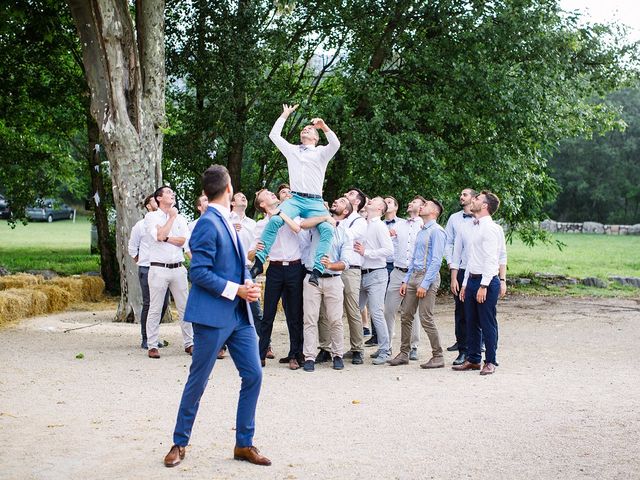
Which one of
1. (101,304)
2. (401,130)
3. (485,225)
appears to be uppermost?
(401,130)

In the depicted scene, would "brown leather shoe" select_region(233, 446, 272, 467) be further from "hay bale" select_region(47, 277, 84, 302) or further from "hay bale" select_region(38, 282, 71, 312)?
"hay bale" select_region(47, 277, 84, 302)

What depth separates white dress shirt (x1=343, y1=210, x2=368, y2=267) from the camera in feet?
36.8

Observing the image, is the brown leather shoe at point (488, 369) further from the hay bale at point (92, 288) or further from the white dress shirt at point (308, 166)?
the hay bale at point (92, 288)

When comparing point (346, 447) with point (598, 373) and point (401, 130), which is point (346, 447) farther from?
point (401, 130)

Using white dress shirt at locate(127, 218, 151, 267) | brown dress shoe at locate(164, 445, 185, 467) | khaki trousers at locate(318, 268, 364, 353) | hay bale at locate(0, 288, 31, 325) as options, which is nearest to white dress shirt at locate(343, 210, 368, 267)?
khaki trousers at locate(318, 268, 364, 353)

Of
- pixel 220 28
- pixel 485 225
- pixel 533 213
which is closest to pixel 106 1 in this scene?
pixel 220 28

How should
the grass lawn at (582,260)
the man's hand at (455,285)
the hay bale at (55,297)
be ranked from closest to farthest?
the man's hand at (455,285) < the hay bale at (55,297) < the grass lawn at (582,260)

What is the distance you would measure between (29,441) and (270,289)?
13.8ft

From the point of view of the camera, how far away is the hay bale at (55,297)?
16984 mm

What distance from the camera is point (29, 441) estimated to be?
23.0 ft

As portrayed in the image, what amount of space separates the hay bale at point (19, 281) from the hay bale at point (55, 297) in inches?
12.4

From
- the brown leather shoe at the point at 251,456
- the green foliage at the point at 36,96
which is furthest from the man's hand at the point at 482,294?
the green foliage at the point at 36,96

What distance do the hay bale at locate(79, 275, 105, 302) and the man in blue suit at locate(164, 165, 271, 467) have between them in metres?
13.1

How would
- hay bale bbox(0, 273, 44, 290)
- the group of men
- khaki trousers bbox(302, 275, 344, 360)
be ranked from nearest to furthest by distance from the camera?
the group of men → khaki trousers bbox(302, 275, 344, 360) → hay bale bbox(0, 273, 44, 290)
